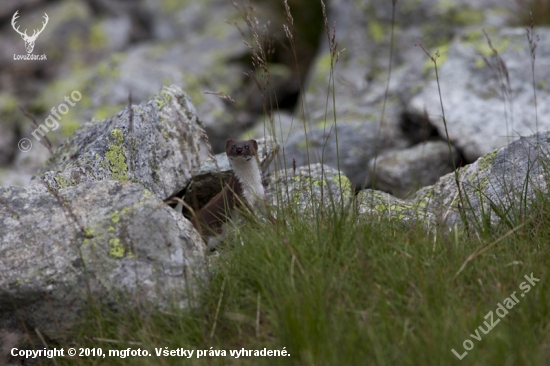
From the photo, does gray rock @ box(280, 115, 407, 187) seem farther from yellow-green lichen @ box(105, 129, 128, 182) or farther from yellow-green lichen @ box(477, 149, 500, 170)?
yellow-green lichen @ box(105, 129, 128, 182)

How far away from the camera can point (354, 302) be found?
306 centimetres

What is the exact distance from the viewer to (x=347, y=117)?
25.0ft

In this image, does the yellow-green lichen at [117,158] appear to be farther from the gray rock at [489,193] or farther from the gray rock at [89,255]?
the gray rock at [489,193]

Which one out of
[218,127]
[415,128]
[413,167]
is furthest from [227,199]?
[218,127]

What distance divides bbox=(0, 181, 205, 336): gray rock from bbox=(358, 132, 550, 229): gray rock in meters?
1.30

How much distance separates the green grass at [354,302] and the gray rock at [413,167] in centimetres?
253

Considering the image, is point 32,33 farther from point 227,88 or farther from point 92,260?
point 92,260

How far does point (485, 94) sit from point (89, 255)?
5.14 meters

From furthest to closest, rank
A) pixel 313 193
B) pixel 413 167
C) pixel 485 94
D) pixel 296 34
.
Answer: pixel 296 34
pixel 485 94
pixel 413 167
pixel 313 193

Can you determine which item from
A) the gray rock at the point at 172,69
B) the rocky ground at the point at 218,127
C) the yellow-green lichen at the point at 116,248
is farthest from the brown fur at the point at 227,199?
the gray rock at the point at 172,69

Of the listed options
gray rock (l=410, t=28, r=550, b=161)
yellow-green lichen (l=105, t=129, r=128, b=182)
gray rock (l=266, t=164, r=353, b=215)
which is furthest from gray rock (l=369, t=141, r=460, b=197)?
yellow-green lichen (l=105, t=129, r=128, b=182)

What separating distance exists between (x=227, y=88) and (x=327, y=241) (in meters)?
7.41

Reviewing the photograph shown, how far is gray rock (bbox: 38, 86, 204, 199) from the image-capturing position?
4477 mm
